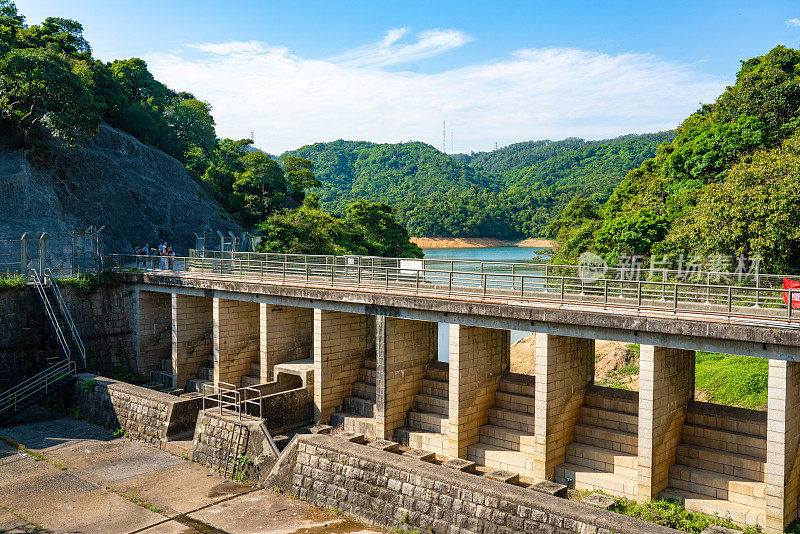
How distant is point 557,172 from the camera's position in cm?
15838

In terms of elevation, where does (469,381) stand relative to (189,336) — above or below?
above

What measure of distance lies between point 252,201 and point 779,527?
5371 centimetres

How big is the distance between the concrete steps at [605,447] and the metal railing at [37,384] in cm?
2097

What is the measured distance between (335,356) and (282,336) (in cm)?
391

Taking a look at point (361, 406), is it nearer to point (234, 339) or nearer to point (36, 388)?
point (234, 339)

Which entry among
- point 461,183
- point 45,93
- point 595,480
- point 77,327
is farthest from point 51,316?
point 461,183

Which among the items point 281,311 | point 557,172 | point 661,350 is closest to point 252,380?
point 281,311

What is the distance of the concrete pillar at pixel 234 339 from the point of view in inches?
1112

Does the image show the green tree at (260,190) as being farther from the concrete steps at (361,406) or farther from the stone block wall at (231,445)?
the stone block wall at (231,445)

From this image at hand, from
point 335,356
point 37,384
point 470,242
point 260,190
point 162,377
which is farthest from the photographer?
point 470,242

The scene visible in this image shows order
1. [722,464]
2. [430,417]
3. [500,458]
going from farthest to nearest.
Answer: [430,417] → [500,458] → [722,464]

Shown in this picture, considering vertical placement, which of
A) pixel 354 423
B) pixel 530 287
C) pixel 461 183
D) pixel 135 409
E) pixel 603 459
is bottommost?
pixel 354 423

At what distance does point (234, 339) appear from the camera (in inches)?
1135

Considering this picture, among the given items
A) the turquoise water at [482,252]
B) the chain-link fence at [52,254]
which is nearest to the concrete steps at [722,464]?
the chain-link fence at [52,254]
